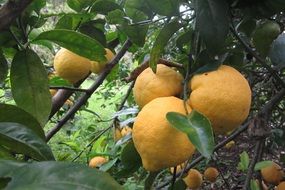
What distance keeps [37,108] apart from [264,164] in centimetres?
76

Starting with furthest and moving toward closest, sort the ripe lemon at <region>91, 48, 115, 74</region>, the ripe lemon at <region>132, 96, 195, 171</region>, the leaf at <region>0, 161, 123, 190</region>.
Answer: the ripe lemon at <region>91, 48, 115, 74</region>
the ripe lemon at <region>132, 96, 195, 171</region>
the leaf at <region>0, 161, 123, 190</region>

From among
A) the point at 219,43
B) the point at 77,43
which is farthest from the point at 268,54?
the point at 77,43

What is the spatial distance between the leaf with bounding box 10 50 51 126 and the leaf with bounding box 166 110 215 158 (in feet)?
1.17

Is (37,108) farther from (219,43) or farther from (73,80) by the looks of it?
(219,43)

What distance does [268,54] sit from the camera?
0.87m

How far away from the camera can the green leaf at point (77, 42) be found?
802 mm

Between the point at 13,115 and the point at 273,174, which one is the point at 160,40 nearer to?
the point at 13,115

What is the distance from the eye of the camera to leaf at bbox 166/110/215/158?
1.84 feet

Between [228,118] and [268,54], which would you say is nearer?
[228,118]

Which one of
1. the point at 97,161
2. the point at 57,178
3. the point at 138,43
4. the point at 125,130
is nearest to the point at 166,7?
the point at 138,43

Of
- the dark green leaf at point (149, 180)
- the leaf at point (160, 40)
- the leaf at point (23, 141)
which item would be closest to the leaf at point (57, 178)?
the leaf at point (23, 141)

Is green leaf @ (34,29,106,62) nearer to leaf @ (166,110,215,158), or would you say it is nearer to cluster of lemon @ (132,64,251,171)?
cluster of lemon @ (132,64,251,171)

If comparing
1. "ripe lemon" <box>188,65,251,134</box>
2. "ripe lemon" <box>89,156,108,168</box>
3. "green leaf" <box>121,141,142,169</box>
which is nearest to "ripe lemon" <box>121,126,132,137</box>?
"ripe lemon" <box>89,156,108,168</box>

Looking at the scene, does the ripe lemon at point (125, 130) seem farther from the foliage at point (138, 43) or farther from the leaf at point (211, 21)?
the leaf at point (211, 21)
